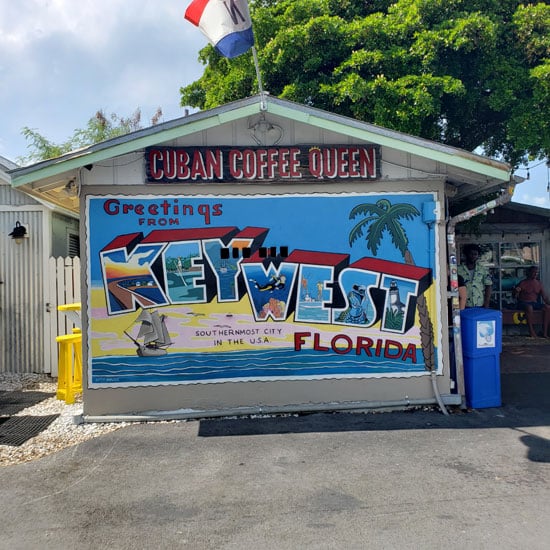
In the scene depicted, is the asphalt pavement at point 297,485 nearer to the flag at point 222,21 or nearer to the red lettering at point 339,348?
the red lettering at point 339,348

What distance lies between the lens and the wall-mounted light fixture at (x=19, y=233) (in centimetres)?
881

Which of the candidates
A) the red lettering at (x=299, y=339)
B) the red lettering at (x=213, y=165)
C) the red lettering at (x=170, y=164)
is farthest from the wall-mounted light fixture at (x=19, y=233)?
the red lettering at (x=299, y=339)

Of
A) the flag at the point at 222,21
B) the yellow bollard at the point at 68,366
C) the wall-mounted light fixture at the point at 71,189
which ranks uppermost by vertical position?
the flag at the point at 222,21

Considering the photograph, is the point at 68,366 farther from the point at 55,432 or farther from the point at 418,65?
the point at 418,65

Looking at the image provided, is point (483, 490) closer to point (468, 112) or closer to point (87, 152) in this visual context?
point (87, 152)

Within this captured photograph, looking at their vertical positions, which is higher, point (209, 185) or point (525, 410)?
point (209, 185)

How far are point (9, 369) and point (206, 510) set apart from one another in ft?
21.8

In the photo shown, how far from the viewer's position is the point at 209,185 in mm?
6199

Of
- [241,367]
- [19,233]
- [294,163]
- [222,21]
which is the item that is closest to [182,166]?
[294,163]

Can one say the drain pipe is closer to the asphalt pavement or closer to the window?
the asphalt pavement

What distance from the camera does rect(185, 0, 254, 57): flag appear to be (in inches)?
229

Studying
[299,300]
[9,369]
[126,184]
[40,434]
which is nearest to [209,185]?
[126,184]

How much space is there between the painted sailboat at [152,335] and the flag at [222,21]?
3382mm

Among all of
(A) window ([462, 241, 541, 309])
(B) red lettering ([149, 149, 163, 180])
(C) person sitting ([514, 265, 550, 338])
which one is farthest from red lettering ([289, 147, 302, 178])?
(C) person sitting ([514, 265, 550, 338])
